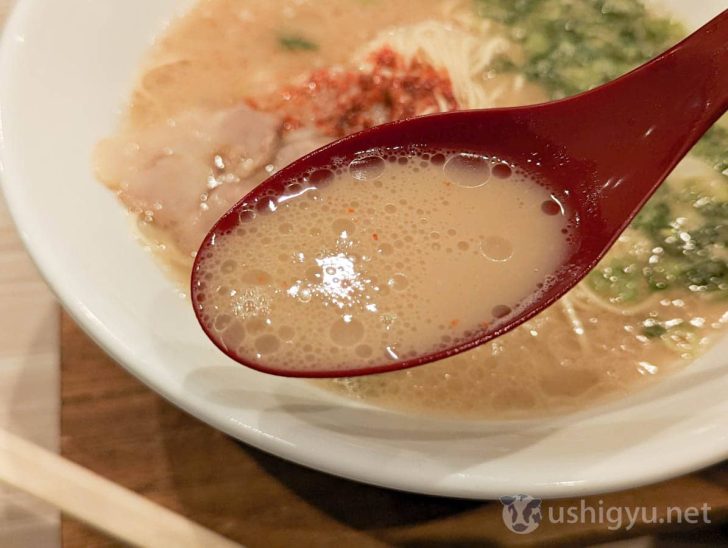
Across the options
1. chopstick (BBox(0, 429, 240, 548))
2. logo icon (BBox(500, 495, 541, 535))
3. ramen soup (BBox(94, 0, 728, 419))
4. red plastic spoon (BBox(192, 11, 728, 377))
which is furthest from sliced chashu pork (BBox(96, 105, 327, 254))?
logo icon (BBox(500, 495, 541, 535))

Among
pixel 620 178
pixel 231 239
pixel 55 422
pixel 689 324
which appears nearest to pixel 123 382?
pixel 55 422

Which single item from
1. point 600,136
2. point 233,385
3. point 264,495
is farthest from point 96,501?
point 600,136

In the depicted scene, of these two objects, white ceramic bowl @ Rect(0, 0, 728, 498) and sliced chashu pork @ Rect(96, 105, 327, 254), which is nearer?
white ceramic bowl @ Rect(0, 0, 728, 498)

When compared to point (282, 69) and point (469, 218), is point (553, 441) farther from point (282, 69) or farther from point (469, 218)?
point (282, 69)

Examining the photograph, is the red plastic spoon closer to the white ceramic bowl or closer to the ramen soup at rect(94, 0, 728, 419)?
the ramen soup at rect(94, 0, 728, 419)

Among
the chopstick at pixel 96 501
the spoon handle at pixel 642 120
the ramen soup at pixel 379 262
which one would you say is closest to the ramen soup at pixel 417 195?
the ramen soup at pixel 379 262

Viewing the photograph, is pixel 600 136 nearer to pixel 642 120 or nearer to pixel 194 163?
pixel 642 120
